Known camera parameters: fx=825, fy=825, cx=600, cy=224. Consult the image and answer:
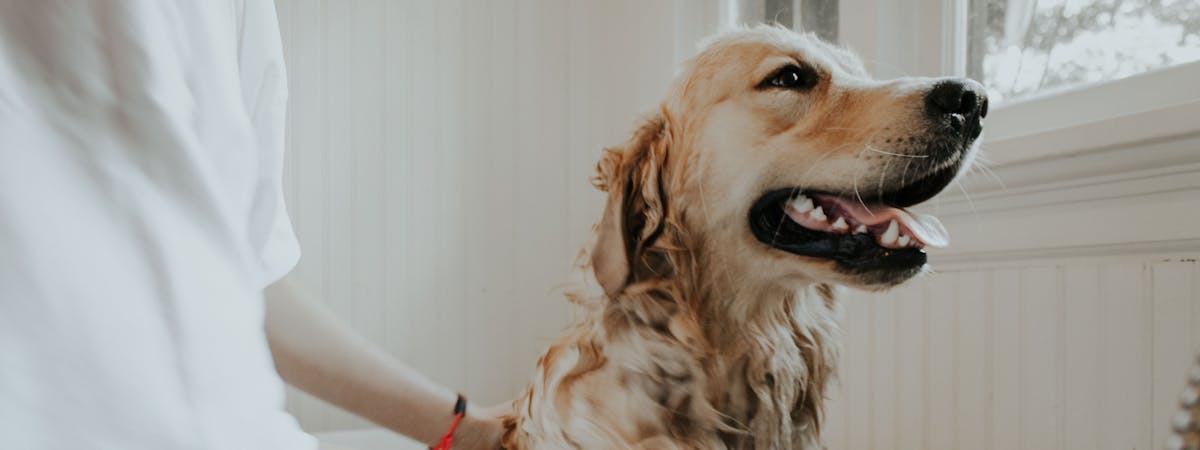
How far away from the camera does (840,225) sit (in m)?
0.72

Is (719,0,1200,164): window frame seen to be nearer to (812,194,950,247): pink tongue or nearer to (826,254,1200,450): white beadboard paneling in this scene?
(826,254,1200,450): white beadboard paneling

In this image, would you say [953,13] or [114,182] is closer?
[114,182]

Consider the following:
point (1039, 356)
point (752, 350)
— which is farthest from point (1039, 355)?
point (752, 350)

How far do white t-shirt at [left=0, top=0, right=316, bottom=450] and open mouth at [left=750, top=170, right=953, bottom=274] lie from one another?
52 centimetres

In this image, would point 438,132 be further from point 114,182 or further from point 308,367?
point 114,182

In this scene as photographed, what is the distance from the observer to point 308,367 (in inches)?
37.5

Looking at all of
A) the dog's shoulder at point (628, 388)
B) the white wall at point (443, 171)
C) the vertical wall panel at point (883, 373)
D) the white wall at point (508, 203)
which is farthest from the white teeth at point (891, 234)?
the white wall at point (443, 171)

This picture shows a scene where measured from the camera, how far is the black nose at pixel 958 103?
27.2 inches

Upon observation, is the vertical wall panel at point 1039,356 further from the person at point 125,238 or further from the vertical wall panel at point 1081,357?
the person at point 125,238

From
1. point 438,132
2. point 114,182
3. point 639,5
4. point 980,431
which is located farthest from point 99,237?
point 438,132

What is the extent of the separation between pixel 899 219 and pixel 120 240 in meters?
0.58

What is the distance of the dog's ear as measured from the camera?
791 mm

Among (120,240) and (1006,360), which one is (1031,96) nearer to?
(1006,360)

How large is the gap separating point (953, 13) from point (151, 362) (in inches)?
50.0
